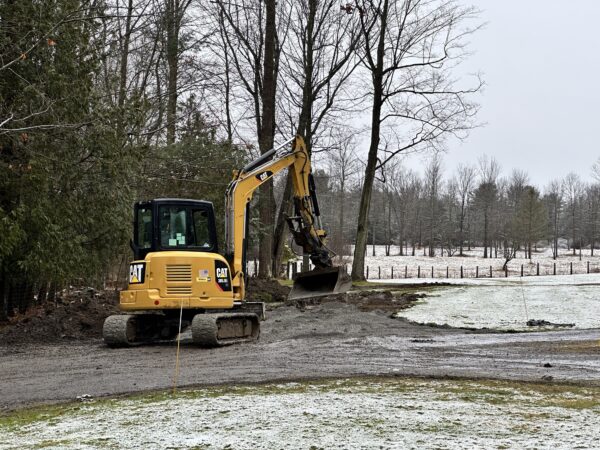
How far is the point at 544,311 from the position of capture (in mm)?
19359

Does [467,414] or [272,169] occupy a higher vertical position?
[272,169]

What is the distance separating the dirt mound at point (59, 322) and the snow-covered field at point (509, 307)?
784 centimetres

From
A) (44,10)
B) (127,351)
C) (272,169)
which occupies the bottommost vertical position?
(127,351)

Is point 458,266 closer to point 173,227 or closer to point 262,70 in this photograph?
point 262,70

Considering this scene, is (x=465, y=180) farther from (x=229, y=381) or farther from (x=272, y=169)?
(x=229, y=381)

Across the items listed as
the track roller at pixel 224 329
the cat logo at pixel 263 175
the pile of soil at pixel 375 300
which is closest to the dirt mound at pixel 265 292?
the pile of soil at pixel 375 300

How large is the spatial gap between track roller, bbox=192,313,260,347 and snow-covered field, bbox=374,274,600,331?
5.13 metres

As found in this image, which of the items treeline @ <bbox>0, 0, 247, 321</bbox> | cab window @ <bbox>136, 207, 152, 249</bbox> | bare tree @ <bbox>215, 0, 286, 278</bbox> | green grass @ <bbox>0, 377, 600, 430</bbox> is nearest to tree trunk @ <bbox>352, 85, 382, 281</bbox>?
bare tree @ <bbox>215, 0, 286, 278</bbox>

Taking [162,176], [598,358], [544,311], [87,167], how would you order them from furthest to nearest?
[162,176] → [544,311] → [87,167] → [598,358]

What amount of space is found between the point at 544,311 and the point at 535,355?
7267 mm

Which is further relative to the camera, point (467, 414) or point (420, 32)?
point (420, 32)

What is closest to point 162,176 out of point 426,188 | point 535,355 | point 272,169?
point 272,169

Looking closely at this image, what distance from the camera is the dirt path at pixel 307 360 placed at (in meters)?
9.98

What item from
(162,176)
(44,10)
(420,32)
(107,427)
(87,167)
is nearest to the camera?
(107,427)
